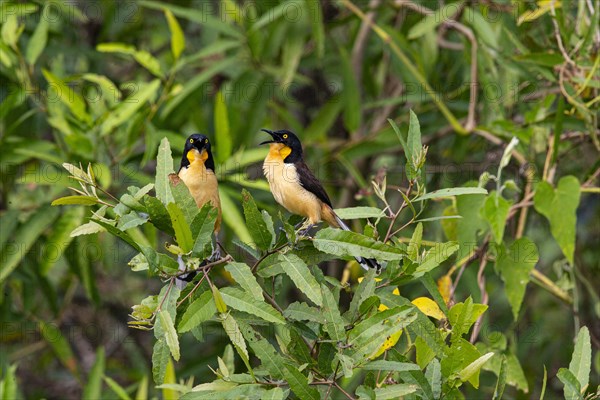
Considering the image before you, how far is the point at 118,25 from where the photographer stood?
6289 millimetres

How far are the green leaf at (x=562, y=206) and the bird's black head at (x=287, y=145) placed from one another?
1.02 m

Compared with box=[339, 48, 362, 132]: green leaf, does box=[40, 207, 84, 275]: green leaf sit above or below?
below

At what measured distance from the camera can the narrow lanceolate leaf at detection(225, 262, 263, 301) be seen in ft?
8.07

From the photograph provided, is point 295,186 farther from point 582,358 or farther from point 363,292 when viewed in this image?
point 582,358

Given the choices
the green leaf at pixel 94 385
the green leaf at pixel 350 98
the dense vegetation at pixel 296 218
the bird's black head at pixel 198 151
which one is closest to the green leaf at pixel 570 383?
the dense vegetation at pixel 296 218

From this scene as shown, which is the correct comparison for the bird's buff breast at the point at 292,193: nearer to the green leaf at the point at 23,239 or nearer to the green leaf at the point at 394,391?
the green leaf at the point at 394,391

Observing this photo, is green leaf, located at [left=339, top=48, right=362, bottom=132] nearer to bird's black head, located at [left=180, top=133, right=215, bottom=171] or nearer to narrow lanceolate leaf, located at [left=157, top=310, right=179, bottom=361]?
bird's black head, located at [left=180, top=133, right=215, bottom=171]

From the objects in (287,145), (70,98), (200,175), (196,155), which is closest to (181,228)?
(200,175)

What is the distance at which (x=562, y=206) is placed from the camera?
12.4 ft

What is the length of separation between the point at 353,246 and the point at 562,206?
63.5 inches

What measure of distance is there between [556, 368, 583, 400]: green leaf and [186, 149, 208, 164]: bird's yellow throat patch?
5.10 ft

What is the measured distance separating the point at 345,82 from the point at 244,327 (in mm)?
3058

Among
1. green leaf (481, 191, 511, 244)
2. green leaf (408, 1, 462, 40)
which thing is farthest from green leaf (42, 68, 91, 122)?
green leaf (481, 191, 511, 244)

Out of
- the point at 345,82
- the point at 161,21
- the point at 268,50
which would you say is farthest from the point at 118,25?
the point at 345,82
